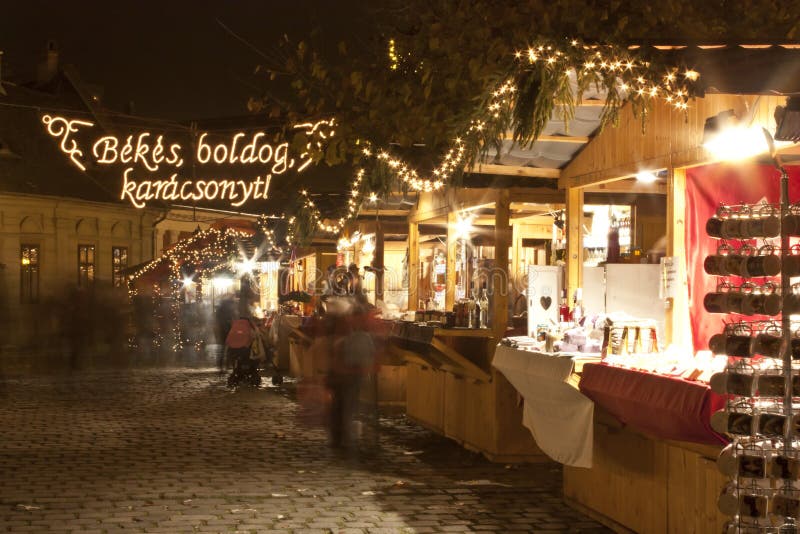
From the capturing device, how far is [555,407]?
26.5 feet

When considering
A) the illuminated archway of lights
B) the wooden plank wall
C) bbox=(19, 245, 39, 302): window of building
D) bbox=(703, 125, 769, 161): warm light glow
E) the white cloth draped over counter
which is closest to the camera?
the illuminated archway of lights

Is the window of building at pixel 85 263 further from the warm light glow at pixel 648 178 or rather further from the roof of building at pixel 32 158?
the warm light glow at pixel 648 178

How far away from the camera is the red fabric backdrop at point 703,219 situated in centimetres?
789

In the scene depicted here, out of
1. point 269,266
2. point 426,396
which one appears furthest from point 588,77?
point 269,266

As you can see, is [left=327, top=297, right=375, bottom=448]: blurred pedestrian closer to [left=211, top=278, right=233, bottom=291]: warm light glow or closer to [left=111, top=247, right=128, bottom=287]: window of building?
[left=211, top=278, right=233, bottom=291]: warm light glow

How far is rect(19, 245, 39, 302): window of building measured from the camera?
3756cm

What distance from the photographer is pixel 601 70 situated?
6516 millimetres

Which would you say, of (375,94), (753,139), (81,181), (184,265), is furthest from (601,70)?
(81,181)

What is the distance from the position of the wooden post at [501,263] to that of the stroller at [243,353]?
8039 millimetres

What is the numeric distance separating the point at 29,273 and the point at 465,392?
30121mm

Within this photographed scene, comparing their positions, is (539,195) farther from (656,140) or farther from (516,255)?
(516,255)

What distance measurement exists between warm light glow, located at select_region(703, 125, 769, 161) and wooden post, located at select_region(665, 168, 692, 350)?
63cm

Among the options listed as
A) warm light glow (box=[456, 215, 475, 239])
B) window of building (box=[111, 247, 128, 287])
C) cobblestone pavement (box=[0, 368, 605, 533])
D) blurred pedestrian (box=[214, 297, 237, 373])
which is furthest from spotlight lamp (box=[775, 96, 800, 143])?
window of building (box=[111, 247, 128, 287])

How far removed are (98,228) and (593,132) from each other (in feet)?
110
